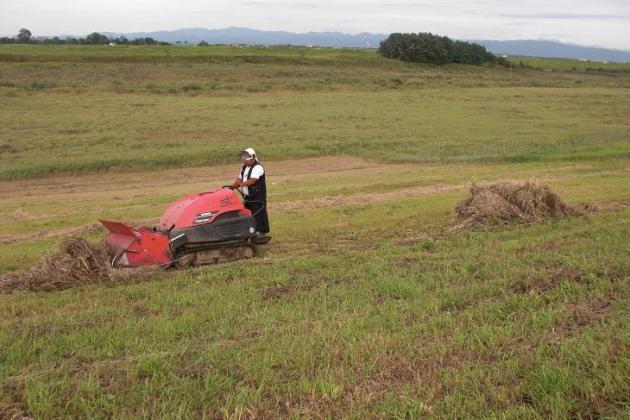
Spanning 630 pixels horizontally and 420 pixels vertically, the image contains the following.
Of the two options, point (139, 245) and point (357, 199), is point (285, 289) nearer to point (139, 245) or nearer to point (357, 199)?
point (139, 245)

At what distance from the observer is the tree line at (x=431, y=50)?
77.4m

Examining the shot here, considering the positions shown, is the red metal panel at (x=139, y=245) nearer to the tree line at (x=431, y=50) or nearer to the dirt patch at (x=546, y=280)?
the dirt patch at (x=546, y=280)

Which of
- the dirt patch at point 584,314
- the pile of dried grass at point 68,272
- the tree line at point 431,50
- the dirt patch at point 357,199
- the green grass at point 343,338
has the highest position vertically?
the tree line at point 431,50

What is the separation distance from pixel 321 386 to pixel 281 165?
19560mm

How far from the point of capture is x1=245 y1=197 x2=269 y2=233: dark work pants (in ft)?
33.9

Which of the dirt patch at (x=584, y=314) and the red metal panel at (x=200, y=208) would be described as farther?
the red metal panel at (x=200, y=208)

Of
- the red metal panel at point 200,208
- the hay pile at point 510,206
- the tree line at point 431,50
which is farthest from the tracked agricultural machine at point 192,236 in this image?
the tree line at point 431,50

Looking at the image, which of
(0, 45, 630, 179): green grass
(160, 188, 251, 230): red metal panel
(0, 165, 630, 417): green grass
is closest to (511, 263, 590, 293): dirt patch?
(0, 165, 630, 417): green grass

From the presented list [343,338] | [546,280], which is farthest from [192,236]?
[546,280]

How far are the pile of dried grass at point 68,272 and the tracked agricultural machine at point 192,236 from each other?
35 cm

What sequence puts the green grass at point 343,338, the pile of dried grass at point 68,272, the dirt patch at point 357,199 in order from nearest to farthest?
the green grass at point 343,338
the pile of dried grass at point 68,272
the dirt patch at point 357,199

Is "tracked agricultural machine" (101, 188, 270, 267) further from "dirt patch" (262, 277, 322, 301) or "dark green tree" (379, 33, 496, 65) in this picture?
"dark green tree" (379, 33, 496, 65)

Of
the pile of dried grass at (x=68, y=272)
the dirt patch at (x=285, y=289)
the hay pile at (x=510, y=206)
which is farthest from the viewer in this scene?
the hay pile at (x=510, y=206)

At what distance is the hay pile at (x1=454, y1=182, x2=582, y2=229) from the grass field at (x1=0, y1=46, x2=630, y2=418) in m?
0.39
